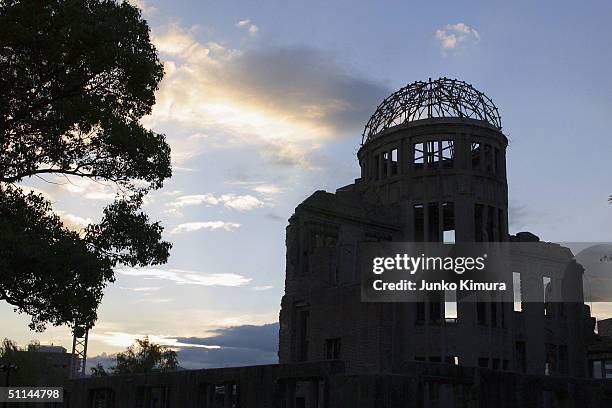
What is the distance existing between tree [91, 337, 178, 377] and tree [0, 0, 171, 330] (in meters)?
48.5

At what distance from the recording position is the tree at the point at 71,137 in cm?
1400

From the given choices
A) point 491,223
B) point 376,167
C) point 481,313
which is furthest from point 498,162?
point 481,313

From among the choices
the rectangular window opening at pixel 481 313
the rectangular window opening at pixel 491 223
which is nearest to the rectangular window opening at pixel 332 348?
the rectangular window opening at pixel 481 313

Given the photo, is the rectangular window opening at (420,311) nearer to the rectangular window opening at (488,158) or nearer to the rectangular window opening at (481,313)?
the rectangular window opening at (481,313)

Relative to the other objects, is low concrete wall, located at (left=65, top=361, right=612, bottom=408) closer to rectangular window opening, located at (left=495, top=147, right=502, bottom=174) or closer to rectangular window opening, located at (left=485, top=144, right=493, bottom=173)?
rectangular window opening, located at (left=485, top=144, right=493, bottom=173)

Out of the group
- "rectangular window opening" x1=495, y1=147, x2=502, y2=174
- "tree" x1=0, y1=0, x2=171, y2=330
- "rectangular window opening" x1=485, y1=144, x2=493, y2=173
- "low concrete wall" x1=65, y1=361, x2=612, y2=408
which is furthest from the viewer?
"rectangular window opening" x1=495, y1=147, x2=502, y2=174

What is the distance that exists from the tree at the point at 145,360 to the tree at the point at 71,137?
48.5 metres

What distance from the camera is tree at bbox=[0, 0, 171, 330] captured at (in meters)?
14.0

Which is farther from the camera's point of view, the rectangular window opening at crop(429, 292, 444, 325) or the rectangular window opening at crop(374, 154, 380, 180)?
the rectangular window opening at crop(374, 154, 380, 180)

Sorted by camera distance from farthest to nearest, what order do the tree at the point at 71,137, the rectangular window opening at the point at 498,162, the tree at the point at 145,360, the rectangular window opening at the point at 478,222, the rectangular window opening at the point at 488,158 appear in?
the tree at the point at 145,360
the rectangular window opening at the point at 498,162
the rectangular window opening at the point at 488,158
the rectangular window opening at the point at 478,222
the tree at the point at 71,137

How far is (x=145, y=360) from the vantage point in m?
63.0

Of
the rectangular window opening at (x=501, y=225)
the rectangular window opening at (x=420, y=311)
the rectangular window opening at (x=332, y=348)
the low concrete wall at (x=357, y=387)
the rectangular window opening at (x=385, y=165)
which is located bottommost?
the low concrete wall at (x=357, y=387)

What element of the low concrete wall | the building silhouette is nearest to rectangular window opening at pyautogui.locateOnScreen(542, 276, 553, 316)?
the building silhouette

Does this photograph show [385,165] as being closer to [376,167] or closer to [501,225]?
[376,167]
